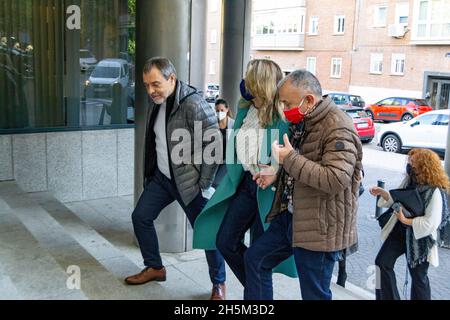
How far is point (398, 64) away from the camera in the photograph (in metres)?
29.8

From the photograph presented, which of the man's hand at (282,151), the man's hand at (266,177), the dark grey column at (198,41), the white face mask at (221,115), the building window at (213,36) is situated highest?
the building window at (213,36)

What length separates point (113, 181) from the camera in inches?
281

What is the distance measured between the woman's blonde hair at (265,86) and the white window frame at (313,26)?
32621 millimetres

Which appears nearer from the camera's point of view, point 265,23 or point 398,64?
point 398,64

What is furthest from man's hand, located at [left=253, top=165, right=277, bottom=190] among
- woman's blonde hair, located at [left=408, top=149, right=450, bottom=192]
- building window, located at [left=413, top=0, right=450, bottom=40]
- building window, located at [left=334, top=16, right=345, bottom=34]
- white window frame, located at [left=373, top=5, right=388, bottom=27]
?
building window, located at [left=334, top=16, right=345, bottom=34]

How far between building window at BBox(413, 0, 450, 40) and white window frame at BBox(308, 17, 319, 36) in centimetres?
721

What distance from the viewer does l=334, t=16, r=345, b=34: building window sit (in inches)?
1278

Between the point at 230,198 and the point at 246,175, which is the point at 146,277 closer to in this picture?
the point at 230,198

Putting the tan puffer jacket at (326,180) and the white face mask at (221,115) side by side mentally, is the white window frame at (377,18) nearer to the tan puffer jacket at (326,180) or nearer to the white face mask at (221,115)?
the white face mask at (221,115)

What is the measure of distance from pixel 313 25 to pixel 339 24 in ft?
7.57

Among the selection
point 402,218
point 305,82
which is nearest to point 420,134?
point 402,218

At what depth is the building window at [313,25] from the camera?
34.2m

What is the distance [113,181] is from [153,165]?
359cm

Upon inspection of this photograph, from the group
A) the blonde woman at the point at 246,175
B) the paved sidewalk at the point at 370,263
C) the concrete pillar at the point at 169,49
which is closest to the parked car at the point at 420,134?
the paved sidewalk at the point at 370,263
